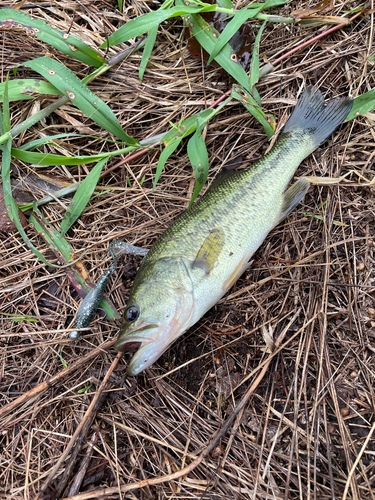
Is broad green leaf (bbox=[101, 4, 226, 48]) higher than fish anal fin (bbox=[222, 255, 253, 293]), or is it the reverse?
broad green leaf (bbox=[101, 4, 226, 48])

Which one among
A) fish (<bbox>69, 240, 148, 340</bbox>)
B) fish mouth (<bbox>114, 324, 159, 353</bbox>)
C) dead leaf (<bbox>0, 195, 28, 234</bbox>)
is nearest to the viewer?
fish mouth (<bbox>114, 324, 159, 353</bbox>)

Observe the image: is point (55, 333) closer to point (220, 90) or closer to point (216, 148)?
point (216, 148)

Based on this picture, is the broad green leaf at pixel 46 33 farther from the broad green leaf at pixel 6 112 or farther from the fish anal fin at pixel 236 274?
the fish anal fin at pixel 236 274

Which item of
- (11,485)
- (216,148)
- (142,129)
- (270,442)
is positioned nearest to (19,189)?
(142,129)

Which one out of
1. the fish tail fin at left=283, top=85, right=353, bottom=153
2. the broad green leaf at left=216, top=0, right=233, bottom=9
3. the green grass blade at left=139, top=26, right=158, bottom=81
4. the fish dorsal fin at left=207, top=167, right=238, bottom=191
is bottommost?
the fish tail fin at left=283, top=85, right=353, bottom=153

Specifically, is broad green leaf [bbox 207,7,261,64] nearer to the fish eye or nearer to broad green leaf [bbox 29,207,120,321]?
broad green leaf [bbox 29,207,120,321]

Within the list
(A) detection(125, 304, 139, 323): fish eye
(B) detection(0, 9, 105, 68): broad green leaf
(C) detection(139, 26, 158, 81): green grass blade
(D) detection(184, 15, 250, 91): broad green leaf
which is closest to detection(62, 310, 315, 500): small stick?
(A) detection(125, 304, 139, 323): fish eye
